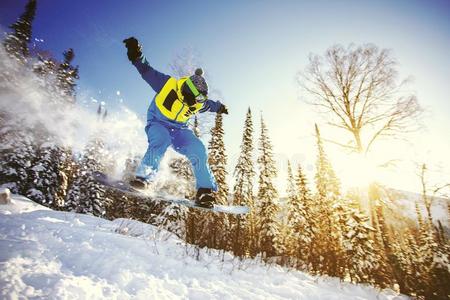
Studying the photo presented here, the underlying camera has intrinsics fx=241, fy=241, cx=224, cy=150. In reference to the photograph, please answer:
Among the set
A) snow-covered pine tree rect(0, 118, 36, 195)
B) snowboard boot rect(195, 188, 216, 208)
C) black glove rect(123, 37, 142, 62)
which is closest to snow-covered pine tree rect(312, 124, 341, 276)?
snowboard boot rect(195, 188, 216, 208)

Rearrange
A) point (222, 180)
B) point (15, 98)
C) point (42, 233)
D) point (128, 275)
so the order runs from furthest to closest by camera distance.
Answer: point (222, 180), point (15, 98), point (42, 233), point (128, 275)

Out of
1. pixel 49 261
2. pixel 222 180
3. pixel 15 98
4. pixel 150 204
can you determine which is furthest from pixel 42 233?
pixel 150 204

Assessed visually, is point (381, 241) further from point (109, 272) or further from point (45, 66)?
point (45, 66)

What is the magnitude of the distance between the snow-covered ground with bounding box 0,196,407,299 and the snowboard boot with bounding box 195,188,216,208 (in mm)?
1030

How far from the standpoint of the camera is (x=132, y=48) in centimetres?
418

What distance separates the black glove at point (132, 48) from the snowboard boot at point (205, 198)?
271 cm

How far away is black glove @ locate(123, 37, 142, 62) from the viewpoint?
414 centimetres

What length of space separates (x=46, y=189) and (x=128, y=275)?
22590mm

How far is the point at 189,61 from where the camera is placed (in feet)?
31.2

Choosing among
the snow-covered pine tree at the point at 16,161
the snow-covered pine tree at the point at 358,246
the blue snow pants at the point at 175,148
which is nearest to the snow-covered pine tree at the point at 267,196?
the snow-covered pine tree at the point at 358,246

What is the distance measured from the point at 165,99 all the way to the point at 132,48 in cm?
101

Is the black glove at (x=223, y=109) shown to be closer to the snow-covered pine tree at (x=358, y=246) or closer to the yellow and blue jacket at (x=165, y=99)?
the yellow and blue jacket at (x=165, y=99)

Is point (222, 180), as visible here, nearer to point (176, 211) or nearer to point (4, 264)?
point (176, 211)

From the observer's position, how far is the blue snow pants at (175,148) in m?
4.52
